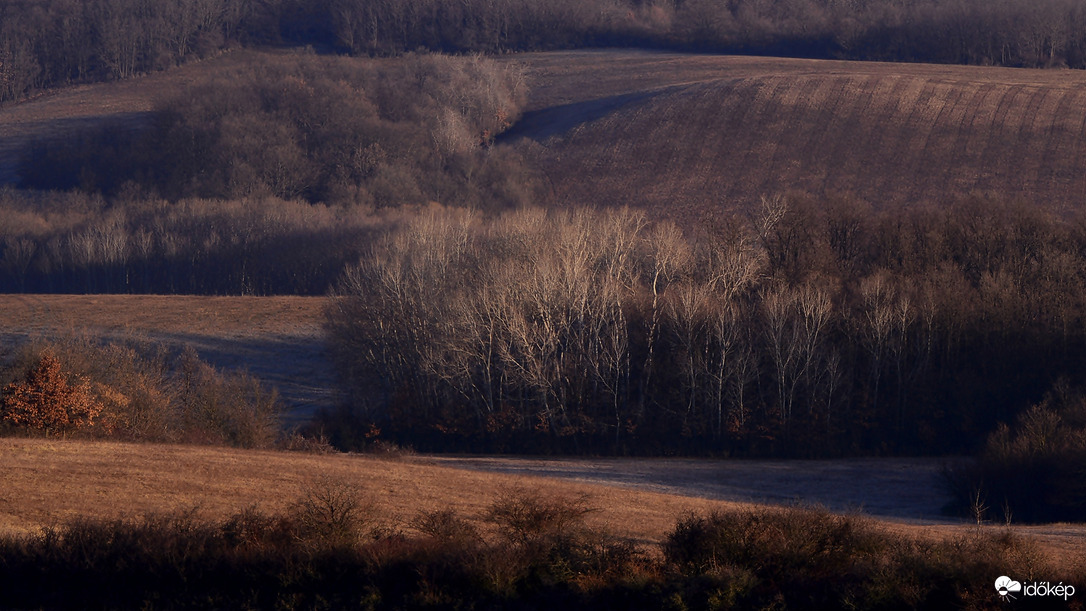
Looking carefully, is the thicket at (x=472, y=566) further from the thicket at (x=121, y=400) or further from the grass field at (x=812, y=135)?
the grass field at (x=812, y=135)

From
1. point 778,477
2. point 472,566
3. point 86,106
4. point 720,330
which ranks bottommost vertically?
point 778,477

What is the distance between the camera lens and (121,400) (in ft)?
103

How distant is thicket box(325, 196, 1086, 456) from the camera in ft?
141

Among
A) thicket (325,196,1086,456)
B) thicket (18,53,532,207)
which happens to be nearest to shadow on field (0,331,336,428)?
thicket (325,196,1086,456)

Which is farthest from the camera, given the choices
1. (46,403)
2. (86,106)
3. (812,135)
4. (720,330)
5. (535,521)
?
(86,106)

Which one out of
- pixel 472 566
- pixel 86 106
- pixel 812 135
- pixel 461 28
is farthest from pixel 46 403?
pixel 461 28

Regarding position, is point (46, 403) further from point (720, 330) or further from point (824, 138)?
point (824, 138)

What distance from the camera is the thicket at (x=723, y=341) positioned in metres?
43.0

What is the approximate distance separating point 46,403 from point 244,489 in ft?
29.7

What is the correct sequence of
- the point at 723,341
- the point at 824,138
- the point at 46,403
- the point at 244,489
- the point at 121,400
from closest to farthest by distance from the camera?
1. the point at 244,489
2. the point at 46,403
3. the point at 121,400
4. the point at 723,341
5. the point at 824,138

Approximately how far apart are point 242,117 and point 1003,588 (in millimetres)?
106518

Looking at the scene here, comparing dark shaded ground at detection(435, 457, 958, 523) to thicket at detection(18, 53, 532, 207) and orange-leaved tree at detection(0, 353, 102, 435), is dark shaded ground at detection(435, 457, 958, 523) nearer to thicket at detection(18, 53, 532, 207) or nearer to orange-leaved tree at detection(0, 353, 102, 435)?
orange-leaved tree at detection(0, 353, 102, 435)

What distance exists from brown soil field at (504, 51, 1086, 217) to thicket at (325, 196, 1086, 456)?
3479 centimetres

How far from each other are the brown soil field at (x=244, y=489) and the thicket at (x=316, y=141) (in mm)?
71285
